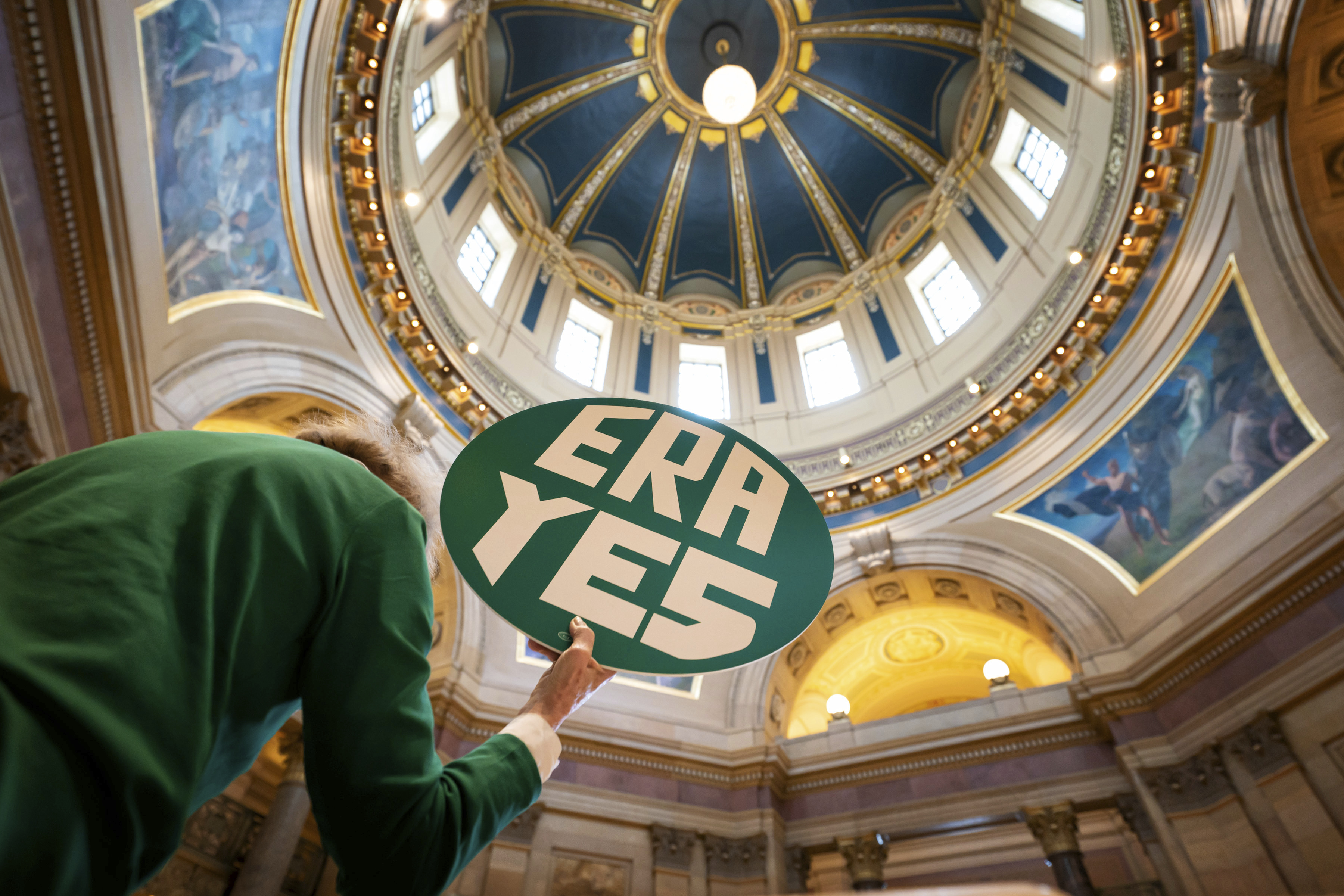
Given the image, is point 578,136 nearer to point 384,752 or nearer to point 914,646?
point 914,646

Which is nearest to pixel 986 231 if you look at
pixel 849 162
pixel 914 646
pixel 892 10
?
pixel 849 162

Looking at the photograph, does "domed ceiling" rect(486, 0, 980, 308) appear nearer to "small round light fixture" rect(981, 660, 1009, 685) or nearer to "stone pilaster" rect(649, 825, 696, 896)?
"small round light fixture" rect(981, 660, 1009, 685)

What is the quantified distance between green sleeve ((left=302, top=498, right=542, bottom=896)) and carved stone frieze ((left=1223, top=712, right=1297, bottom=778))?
890 centimetres

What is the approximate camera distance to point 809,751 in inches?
420

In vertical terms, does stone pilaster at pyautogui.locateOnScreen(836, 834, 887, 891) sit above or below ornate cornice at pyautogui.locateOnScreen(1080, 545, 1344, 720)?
below

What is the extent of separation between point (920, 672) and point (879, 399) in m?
5.25

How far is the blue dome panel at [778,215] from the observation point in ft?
62.2

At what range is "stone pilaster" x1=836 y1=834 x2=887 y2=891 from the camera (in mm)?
9406

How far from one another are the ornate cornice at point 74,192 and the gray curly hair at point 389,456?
462 cm

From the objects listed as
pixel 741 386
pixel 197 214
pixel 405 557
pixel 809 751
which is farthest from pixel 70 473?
pixel 741 386

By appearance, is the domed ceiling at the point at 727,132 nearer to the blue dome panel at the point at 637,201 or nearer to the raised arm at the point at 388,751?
the blue dome panel at the point at 637,201

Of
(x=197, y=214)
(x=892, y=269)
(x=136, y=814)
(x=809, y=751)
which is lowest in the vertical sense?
(x=136, y=814)

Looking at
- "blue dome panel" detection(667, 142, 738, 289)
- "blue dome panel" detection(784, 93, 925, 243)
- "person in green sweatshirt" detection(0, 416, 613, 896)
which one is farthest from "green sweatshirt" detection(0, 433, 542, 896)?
"blue dome panel" detection(784, 93, 925, 243)

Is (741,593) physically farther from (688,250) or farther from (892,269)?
(688,250)
